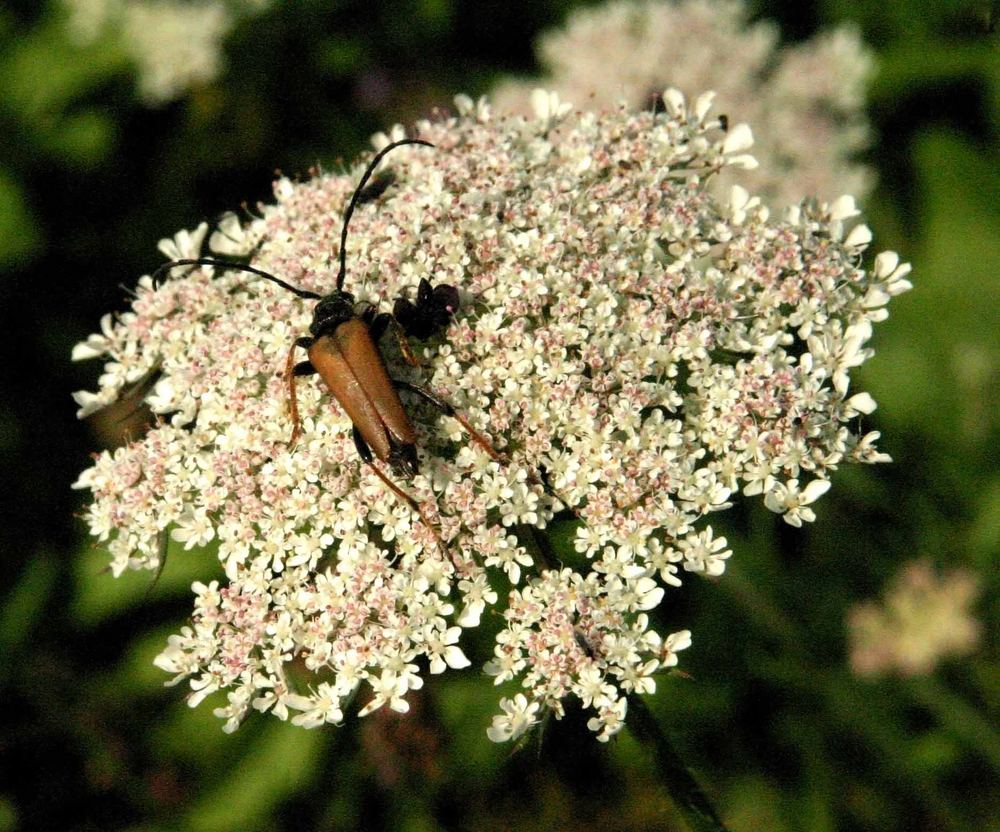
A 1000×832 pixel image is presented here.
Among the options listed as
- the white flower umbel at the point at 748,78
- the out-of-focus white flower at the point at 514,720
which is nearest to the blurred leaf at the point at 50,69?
the white flower umbel at the point at 748,78

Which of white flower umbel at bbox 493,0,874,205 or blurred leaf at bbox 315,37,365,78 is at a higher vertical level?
blurred leaf at bbox 315,37,365,78

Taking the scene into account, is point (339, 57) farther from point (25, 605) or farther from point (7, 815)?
point (7, 815)

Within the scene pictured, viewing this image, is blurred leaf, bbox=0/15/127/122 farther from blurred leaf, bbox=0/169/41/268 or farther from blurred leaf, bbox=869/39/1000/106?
blurred leaf, bbox=869/39/1000/106

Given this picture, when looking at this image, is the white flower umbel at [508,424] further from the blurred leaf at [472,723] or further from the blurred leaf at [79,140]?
the blurred leaf at [79,140]

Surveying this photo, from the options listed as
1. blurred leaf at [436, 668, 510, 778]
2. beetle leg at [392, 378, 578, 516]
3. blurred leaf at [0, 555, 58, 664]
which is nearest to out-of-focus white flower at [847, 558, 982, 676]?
blurred leaf at [436, 668, 510, 778]

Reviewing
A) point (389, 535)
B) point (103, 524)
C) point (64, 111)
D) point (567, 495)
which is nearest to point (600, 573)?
point (567, 495)

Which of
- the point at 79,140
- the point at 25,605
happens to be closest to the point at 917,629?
the point at 25,605

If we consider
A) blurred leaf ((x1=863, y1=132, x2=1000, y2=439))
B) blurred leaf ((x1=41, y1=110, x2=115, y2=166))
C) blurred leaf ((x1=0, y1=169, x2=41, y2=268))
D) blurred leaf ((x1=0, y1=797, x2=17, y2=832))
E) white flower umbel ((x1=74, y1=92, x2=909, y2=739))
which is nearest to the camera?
white flower umbel ((x1=74, y1=92, x2=909, y2=739))
